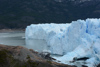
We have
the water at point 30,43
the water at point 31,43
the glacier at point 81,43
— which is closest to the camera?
the glacier at point 81,43

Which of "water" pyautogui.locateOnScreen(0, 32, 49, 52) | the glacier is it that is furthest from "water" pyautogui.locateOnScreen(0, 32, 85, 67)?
the glacier

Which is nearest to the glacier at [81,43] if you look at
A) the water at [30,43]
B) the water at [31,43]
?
the water at [31,43]

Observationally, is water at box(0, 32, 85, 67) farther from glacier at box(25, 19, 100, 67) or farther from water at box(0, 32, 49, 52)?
glacier at box(25, 19, 100, 67)

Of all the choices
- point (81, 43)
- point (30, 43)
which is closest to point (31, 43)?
point (30, 43)

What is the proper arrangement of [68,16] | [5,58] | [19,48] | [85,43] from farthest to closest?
[68,16] → [85,43] → [19,48] → [5,58]

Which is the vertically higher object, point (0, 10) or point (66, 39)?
point (0, 10)

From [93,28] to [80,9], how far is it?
48.6 meters

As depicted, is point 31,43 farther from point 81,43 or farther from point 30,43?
point 81,43

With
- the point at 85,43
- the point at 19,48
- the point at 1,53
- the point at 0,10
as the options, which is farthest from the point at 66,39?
the point at 0,10

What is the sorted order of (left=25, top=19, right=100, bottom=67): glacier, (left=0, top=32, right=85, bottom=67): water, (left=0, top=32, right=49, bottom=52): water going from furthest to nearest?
(left=0, top=32, right=49, bottom=52): water < (left=0, top=32, right=85, bottom=67): water < (left=25, top=19, right=100, bottom=67): glacier

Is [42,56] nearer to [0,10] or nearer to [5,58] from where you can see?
[5,58]

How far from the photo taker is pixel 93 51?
31.5 ft

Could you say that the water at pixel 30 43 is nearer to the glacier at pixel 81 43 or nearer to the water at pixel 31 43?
the water at pixel 31 43

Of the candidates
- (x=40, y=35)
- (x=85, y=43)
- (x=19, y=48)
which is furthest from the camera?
(x=40, y=35)
